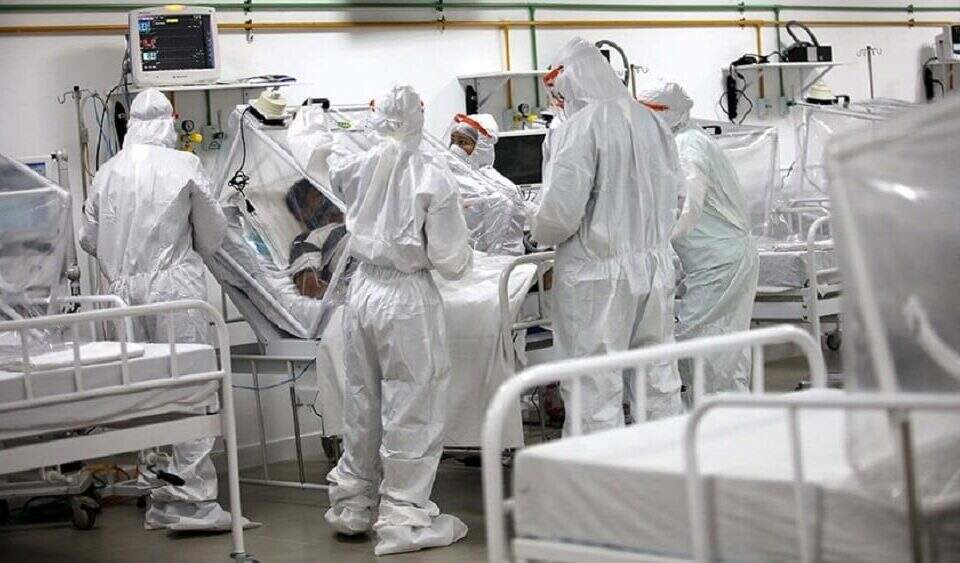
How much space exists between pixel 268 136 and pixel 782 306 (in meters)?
2.87

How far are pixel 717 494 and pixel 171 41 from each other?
17.4 feet

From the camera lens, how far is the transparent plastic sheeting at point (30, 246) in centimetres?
557

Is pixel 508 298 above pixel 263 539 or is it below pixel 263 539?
above

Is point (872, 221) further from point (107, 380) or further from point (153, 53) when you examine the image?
Answer: point (153, 53)

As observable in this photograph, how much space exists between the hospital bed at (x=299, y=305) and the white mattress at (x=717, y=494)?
2.78 meters

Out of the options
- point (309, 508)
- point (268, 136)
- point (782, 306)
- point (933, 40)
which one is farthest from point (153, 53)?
point (933, 40)

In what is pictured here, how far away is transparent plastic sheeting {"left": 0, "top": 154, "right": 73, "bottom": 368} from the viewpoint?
557 centimetres

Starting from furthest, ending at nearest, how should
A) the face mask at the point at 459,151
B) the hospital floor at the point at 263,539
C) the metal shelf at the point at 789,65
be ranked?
the metal shelf at the point at 789,65 → the face mask at the point at 459,151 → the hospital floor at the point at 263,539

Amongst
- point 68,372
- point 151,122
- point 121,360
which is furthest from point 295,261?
point 68,372

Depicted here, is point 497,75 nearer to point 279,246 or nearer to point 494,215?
point 494,215

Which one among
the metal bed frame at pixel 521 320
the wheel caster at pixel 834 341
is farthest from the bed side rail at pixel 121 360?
the wheel caster at pixel 834 341

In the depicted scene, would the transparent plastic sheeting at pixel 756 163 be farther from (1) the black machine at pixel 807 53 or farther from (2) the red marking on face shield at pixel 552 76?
(2) the red marking on face shield at pixel 552 76

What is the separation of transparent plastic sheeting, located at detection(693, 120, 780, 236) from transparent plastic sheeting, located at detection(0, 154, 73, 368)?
466 cm

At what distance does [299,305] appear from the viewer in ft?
22.5
